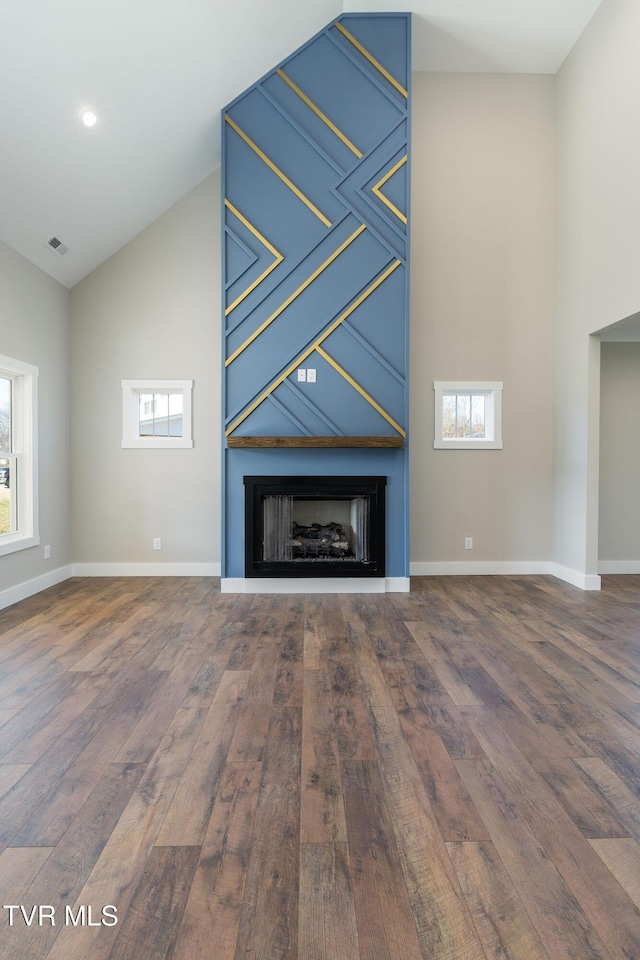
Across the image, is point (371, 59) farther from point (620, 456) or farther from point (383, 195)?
point (620, 456)

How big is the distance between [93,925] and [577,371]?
5121 mm

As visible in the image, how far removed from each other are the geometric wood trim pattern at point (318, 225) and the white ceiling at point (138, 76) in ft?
0.98

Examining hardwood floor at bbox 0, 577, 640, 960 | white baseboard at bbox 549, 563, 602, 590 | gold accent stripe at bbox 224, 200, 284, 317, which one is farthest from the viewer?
white baseboard at bbox 549, 563, 602, 590

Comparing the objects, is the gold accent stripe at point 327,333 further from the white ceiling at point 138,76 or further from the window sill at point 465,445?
the white ceiling at point 138,76

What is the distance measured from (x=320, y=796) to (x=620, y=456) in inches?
192

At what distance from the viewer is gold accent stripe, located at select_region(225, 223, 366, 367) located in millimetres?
4555

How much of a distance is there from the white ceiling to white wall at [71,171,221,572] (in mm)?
287

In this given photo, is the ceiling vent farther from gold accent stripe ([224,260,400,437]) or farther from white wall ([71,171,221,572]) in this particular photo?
gold accent stripe ([224,260,400,437])

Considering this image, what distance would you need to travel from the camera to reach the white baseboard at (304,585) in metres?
4.62

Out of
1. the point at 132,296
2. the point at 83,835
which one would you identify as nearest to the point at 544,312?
the point at 132,296

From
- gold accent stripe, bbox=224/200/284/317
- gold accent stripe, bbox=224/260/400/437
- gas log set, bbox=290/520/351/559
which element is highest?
gold accent stripe, bbox=224/200/284/317

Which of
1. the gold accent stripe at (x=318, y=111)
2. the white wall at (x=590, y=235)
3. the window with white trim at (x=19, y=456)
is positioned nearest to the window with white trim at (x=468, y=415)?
the white wall at (x=590, y=235)

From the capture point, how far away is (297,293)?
4562 mm

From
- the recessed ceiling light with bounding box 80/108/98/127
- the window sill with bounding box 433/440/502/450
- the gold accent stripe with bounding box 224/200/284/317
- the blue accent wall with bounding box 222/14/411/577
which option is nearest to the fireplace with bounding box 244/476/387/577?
the blue accent wall with bounding box 222/14/411/577
